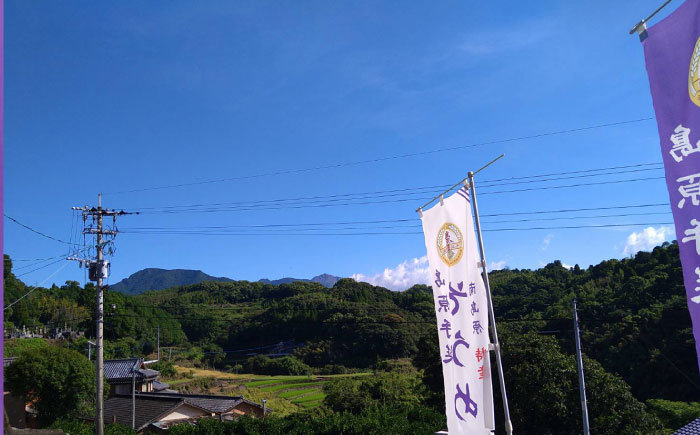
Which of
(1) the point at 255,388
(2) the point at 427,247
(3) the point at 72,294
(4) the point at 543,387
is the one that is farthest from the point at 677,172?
(3) the point at 72,294

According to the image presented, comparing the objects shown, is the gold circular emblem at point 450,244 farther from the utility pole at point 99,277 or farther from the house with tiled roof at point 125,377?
the house with tiled roof at point 125,377

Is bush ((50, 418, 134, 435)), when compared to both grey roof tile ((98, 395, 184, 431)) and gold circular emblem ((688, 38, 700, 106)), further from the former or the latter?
gold circular emblem ((688, 38, 700, 106))

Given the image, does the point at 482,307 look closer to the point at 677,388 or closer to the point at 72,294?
the point at 677,388

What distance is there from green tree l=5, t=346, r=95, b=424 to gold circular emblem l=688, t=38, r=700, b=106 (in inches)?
719

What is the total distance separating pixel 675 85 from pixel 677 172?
54 centimetres

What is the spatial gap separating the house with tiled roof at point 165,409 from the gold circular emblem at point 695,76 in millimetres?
18721

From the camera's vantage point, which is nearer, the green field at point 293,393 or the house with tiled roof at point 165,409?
the house with tiled roof at point 165,409

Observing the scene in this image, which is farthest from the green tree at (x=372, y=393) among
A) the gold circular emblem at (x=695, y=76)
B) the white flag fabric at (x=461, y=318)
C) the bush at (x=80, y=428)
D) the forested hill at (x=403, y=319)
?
the gold circular emblem at (x=695, y=76)

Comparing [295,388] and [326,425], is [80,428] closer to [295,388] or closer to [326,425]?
[326,425]

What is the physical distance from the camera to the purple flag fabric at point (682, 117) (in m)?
3.01

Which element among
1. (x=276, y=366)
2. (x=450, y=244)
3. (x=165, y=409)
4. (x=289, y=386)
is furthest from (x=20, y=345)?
(x=450, y=244)

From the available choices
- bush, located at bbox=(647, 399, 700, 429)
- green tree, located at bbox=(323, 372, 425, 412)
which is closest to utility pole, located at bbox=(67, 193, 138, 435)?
green tree, located at bbox=(323, 372, 425, 412)

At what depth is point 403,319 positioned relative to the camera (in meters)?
46.4

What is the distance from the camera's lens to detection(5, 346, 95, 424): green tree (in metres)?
15.8
